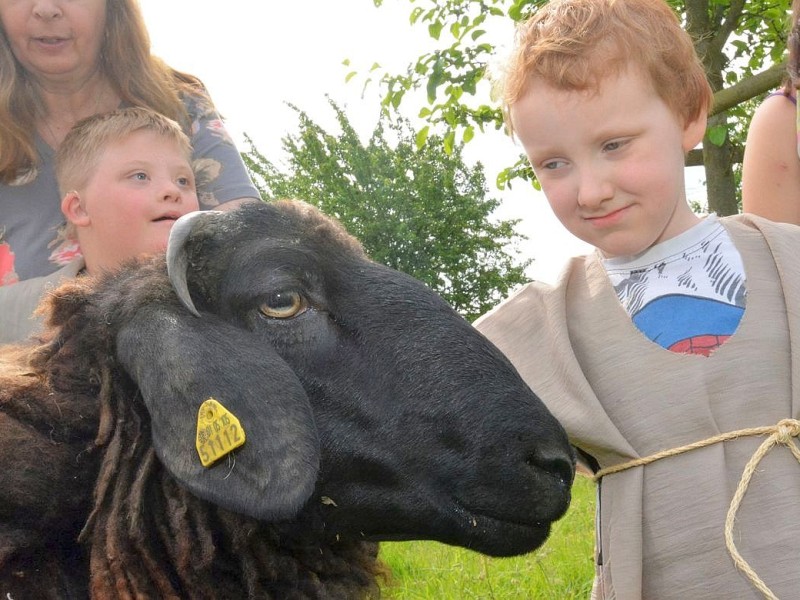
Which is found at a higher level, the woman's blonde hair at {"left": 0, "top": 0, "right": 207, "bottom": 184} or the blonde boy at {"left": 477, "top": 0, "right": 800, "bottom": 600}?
the woman's blonde hair at {"left": 0, "top": 0, "right": 207, "bottom": 184}

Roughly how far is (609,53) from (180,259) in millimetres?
1275

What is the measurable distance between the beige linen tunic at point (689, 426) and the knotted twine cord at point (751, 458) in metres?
0.02

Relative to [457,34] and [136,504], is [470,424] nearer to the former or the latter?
[136,504]

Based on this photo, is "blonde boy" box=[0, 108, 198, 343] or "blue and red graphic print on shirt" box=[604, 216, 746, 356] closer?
"blue and red graphic print on shirt" box=[604, 216, 746, 356]

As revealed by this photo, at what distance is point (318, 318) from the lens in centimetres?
227

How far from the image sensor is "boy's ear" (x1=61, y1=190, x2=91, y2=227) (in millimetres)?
3312

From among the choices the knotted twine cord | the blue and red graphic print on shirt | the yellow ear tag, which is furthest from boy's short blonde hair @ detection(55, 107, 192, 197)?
the knotted twine cord

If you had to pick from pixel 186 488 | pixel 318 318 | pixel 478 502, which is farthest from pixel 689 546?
pixel 186 488

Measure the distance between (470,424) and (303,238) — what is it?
0.64 metres

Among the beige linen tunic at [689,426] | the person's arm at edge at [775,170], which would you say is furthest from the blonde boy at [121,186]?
the person's arm at edge at [775,170]

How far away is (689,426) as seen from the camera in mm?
2367

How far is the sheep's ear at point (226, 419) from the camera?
2.02 metres

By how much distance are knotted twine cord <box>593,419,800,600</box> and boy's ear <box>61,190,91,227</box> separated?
2.05 m

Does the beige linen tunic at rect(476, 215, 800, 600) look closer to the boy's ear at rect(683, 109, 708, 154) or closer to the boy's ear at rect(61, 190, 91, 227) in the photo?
the boy's ear at rect(683, 109, 708, 154)
